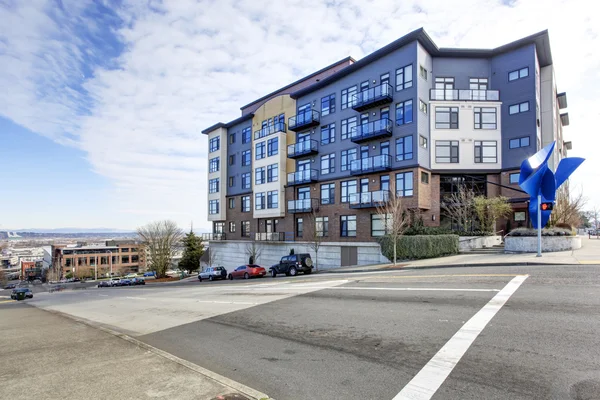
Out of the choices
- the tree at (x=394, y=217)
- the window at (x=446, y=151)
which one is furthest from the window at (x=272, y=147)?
the window at (x=446, y=151)

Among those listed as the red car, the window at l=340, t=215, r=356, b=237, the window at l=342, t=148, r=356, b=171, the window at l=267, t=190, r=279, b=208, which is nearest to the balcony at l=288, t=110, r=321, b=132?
the window at l=342, t=148, r=356, b=171

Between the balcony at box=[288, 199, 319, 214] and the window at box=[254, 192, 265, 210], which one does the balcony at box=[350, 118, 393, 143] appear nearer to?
the balcony at box=[288, 199, 319, 214]

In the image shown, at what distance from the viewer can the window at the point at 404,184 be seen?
28391 millimetres

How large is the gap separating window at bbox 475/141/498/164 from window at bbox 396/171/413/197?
6.74m

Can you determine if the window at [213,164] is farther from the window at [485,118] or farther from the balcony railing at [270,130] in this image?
the window at [485,118]

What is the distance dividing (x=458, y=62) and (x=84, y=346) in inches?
1340

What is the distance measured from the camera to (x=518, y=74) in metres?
29.6

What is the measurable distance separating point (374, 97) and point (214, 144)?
28278 mm

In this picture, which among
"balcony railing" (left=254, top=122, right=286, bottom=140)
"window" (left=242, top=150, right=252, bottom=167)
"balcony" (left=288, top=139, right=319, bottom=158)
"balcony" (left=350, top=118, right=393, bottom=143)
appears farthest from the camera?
"window" (left=242, top=150, right=252, bottom=167)

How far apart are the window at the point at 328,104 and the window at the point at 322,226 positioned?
11.1 meters

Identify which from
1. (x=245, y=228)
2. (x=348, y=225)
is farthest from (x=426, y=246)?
(x=245, y=228)

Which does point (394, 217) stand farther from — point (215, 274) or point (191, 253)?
point (191, 253)

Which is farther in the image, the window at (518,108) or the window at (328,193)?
the window at (328,193)

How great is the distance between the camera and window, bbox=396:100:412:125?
2925cm
